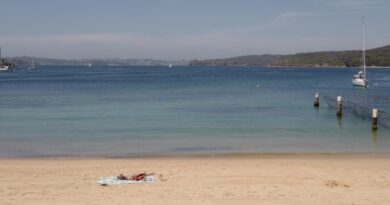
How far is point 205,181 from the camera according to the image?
1396 centimetres

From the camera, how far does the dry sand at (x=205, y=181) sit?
12.0 metres

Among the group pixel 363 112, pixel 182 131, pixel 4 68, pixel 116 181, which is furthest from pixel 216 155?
pixel 4 68

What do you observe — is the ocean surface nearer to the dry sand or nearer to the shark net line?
the shark net line

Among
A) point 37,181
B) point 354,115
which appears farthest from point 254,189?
point 354,115

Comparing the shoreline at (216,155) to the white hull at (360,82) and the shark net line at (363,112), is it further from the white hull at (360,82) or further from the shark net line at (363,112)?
→ the white hull at (360,82)

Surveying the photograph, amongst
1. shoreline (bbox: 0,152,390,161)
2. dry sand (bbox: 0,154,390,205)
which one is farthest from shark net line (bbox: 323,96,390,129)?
dry sand (bbox: 0,154,390,205)

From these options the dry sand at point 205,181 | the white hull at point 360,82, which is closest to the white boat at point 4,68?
the white hull at point 360,82

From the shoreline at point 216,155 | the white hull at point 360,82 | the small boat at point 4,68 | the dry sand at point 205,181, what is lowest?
the shoreline at point 216,155

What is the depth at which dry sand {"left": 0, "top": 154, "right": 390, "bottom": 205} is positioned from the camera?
39.5 feet

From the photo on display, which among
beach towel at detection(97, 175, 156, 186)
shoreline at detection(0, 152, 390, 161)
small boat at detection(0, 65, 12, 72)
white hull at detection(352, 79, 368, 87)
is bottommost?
shoreline at detection(0, 152, 390, 161)

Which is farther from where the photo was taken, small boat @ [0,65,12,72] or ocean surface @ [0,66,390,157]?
small boat @ [0,65,12,72]

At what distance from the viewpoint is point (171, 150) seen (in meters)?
21.8

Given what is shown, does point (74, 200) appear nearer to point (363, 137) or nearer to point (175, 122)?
point (363, 137)

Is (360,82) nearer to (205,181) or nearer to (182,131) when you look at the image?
(182,131)
